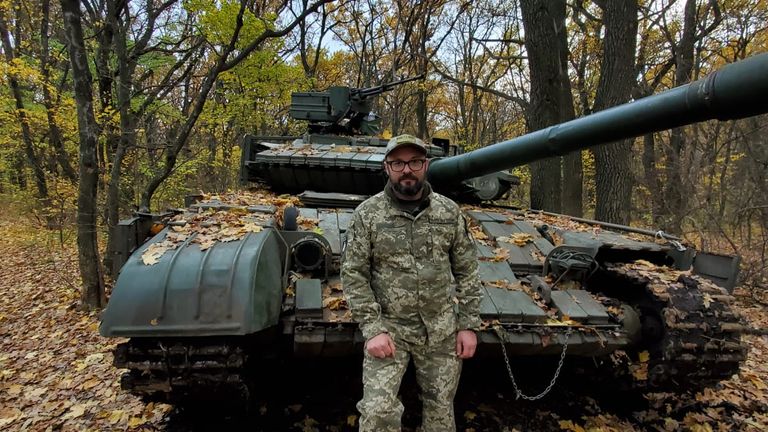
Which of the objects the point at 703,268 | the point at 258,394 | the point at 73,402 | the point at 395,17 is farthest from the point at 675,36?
the point at 73,402

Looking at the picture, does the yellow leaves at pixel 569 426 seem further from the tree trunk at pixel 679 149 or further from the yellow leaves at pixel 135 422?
the tree trunk at pixel 679 149

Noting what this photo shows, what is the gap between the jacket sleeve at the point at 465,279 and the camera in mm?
2801

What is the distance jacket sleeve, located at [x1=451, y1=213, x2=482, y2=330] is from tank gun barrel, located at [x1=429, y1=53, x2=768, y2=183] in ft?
2.92

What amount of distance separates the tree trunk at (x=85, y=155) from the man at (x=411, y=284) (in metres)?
6.05

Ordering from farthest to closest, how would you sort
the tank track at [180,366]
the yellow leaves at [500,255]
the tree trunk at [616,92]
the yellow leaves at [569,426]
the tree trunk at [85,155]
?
the tree trunk at [616,92] → the tree trunk at [85,155] → the yellow leaves at [500,255] → the yellow leaves at [569,426] → the tank track at [180,366]

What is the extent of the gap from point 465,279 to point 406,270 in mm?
376

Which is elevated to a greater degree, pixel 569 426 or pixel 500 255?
pixel 500 255

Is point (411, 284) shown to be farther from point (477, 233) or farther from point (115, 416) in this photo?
point (115, 416)

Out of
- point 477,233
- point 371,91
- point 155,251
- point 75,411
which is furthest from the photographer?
point 371,91

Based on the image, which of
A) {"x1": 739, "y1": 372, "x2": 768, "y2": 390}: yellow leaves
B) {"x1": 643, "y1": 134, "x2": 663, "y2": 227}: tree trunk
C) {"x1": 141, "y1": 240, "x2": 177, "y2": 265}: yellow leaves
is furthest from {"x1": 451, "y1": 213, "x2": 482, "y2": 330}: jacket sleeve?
{"x1": 643, "y1": 134, "x2": 663, "y2": 227}: tree trunk

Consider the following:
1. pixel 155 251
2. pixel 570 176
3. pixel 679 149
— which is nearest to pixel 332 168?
Answer: pixel 155 251

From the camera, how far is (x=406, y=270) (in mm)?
2734

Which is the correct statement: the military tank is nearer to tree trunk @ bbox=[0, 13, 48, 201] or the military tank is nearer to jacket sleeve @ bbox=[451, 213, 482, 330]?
jacket sleeve @ bbox=[451, 213, 482, 330]

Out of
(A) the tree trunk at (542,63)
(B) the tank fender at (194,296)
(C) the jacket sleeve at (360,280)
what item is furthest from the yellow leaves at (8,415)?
(A) the tree trunk at (542,63)
